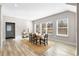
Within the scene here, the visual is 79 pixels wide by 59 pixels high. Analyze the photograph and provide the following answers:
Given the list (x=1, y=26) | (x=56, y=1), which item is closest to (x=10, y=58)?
(x=1, y=26)

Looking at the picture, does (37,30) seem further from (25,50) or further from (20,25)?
(25,50)

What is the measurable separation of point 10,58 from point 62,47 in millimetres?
1186

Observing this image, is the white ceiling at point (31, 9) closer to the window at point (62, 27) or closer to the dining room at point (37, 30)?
the dining room at point (37, 30)

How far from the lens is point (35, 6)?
2.76 metres

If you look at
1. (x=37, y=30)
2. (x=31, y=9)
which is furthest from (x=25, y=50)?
(x=31, y=9)

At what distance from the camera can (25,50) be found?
278cm

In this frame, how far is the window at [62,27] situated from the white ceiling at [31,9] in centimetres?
24

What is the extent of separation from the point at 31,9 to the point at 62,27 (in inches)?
31.8

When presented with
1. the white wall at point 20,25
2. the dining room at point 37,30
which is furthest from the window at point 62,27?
the white wall at point 20,25

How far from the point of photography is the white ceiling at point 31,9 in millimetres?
2736

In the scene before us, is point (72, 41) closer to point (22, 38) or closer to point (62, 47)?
point (62, 47)

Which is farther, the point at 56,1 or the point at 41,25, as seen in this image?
the point at 41,25

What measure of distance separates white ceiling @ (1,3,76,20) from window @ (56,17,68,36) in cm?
24

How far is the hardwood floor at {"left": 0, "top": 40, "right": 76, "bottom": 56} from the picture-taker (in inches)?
107
